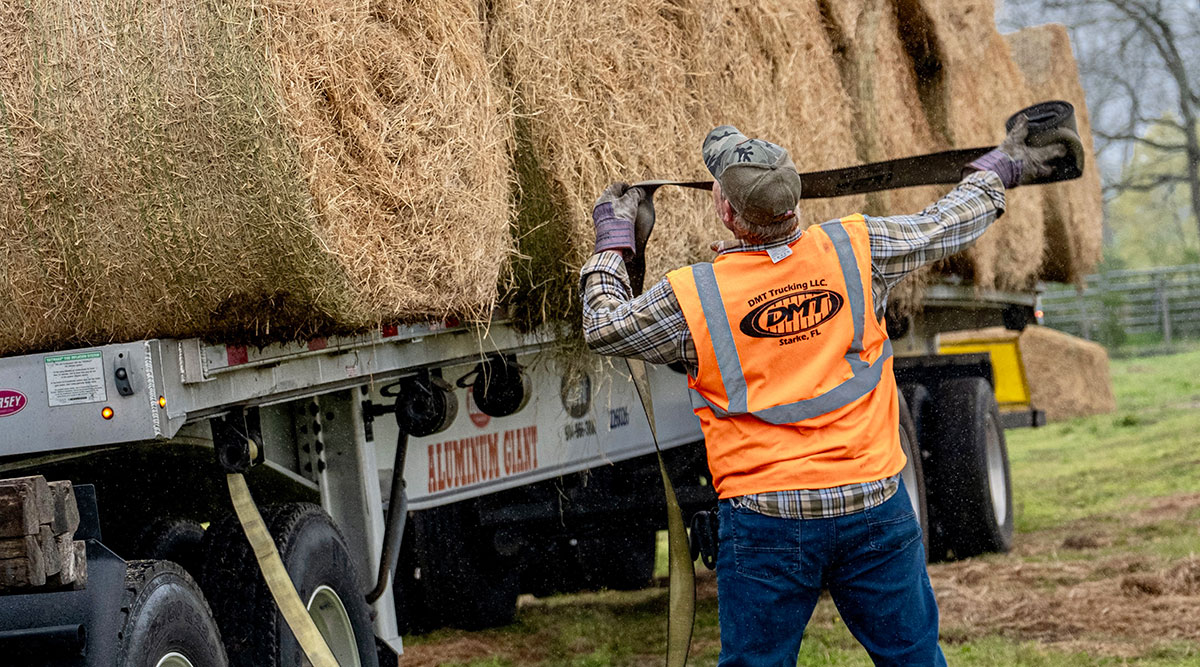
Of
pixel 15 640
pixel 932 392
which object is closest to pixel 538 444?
pixel 15 640

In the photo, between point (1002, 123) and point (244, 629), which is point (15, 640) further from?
point (1002, 123)

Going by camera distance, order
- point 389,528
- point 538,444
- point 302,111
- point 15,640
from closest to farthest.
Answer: point 15,640
point 302,111
point 389,528
point 538,444

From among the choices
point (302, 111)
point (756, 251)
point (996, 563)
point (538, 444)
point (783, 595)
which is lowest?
point (996, 563)

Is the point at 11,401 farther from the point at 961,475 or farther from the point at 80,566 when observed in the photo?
the point at 961,475

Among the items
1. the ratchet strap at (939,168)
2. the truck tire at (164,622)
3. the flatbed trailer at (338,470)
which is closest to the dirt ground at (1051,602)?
the flatbed trailer at (338,470)

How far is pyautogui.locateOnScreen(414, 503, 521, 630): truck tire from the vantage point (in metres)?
6.77

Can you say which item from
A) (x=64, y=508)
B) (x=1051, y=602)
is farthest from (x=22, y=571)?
(x=1051, y=602)

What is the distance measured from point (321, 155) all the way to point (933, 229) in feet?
5.32

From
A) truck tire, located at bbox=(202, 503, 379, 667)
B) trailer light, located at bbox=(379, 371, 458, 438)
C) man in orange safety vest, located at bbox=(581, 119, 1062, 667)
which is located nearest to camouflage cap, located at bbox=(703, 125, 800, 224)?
man in orange safety vest, located at bbox=(581, 119, 1062, 667)

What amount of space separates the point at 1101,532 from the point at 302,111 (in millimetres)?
7065

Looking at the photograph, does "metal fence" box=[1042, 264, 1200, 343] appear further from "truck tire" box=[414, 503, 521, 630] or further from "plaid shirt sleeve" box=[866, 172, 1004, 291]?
"plaid shirt sleeve" box=[866, 172, 1004, 291]

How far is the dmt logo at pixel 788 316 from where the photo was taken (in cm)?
355

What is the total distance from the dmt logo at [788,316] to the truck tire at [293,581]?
1530 millimetres

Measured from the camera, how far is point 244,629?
159 inches
